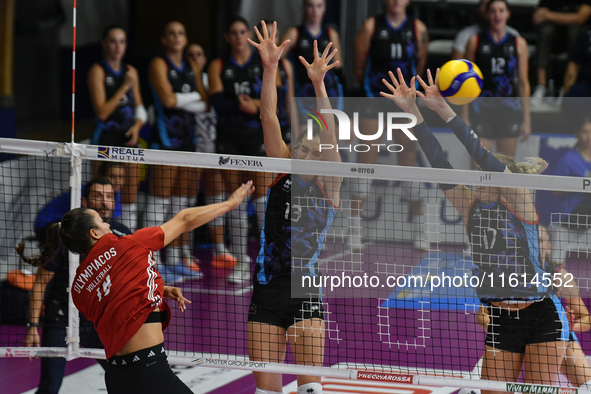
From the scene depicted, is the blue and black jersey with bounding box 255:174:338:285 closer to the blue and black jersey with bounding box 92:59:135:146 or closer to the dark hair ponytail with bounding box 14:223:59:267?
the dark hair ponytail with bounding box 14:223:59:267

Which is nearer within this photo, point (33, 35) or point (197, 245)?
point (197, 245)

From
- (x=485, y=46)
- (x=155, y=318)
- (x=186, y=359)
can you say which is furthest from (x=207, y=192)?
(x=155, y=318)

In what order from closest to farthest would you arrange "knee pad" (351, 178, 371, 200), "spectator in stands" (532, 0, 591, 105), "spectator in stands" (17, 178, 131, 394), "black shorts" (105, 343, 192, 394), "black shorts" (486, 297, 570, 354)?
"black shorts" (105, 343, 192, 394) < "black shorts" (486, 297, 570, 354) < "spectator in stands" (17, 178, 131, 394) < "spectator in stands" (532, 0, 591, 105) < "knee pad" (351, 178, 371, 200)

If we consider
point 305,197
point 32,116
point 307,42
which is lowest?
point 305,197

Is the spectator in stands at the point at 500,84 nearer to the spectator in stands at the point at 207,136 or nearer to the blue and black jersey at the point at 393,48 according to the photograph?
the blue and black jersey at the point at 393,48

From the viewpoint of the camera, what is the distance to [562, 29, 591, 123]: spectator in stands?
9180mm

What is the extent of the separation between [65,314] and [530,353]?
11.4ft

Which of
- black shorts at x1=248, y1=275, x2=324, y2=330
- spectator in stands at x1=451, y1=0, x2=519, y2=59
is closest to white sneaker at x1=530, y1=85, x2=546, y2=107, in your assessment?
spectator in stands at x1=451, y1=0, x2=519, y2=59

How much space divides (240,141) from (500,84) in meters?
3.56

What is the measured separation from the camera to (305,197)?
15.7 feet

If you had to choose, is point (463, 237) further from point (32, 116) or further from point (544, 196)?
point (32, 116)

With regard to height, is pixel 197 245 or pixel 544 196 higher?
pixel 544 196

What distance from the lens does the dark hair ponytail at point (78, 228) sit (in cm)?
408

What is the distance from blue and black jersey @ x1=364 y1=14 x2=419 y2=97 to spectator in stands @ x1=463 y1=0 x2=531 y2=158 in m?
0.79
